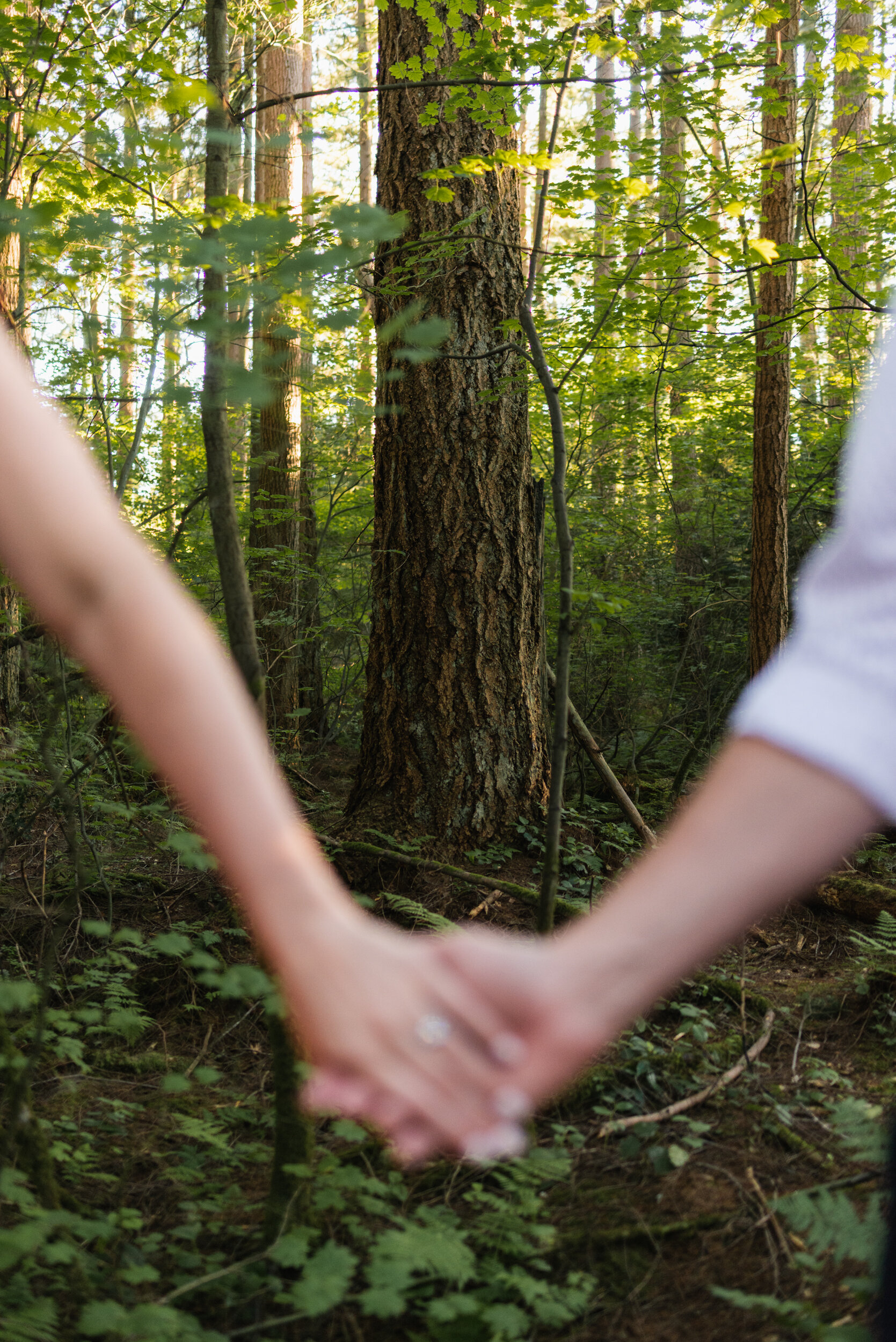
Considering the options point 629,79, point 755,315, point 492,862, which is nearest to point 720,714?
point 755,315

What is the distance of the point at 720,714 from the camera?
7148 millimetres

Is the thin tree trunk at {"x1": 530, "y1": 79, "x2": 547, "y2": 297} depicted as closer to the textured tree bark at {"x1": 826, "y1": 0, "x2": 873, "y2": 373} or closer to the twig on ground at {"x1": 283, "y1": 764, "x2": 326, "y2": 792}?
the textured tree bark at {"x1": 826, "y1": 0, "x2": 873, "y2": 373}

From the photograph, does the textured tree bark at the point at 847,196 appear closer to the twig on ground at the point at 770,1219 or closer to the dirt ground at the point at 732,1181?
the dirt ground at the point at 732,1181

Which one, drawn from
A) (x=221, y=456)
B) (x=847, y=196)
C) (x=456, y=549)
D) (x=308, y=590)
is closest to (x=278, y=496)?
(x=308, y=590)

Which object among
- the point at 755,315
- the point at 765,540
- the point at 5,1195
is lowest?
the point at 5,1195

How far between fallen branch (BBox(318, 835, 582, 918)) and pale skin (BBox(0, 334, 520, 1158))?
8.59 feet

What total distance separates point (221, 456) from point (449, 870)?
8.13 ft

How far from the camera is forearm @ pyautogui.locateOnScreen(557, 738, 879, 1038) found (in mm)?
678

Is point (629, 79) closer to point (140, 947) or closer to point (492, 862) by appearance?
point (492, 862)

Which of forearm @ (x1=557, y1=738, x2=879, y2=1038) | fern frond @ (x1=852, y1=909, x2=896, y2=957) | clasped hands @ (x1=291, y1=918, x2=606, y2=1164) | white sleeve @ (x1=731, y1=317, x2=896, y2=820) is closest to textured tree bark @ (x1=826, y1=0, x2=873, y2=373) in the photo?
fern frond @ (x1=852, y1=909, x2=896, y2=957)

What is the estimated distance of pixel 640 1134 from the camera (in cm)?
220

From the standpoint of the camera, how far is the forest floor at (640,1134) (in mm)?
1742

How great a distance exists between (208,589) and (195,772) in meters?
6.70

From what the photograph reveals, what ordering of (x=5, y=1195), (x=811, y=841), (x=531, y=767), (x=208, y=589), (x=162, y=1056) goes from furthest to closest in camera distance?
1. (x=208, y=589)
2. (x=531, y=767)
3. (x=162, y=1056)
4. (x=5, y=1195)
5. (x=811, y=841)
